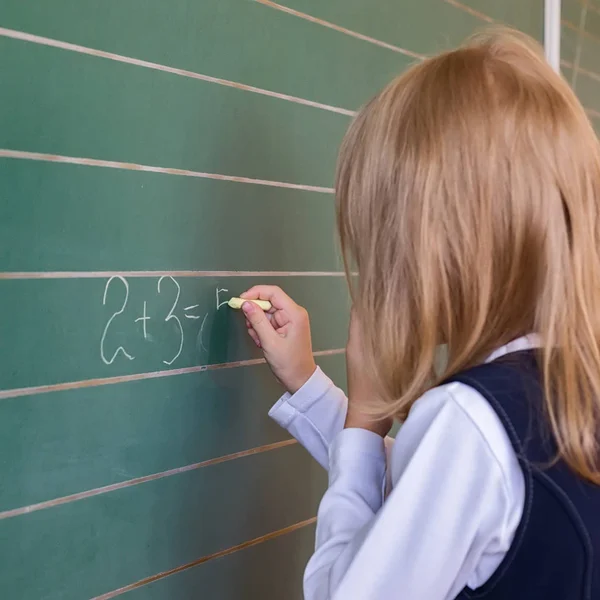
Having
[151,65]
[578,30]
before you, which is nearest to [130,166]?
[151,65]

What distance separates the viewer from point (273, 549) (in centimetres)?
81

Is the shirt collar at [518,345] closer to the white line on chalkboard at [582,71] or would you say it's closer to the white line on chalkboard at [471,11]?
the white line on chalkboard at [471,11]

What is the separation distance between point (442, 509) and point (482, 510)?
27 millimetres

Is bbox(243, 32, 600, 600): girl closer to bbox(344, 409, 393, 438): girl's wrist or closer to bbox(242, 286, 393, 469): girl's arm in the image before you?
bbox(344, 409, 393, 438): girl's wrist

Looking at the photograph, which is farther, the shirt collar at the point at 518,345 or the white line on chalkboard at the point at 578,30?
the white line on chalkboard at the point at 578,30

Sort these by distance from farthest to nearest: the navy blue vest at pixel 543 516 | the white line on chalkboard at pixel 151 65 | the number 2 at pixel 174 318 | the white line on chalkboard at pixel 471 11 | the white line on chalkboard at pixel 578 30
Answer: the white line on chalkboard at pixel 578 30, the white line on chalkboard at pixel 471 11, the number 2 at pixel 174 318, the white line on chalkboard at pixel 151 65, the navy blue vest at pixel 543 516

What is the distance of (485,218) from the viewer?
19.9 inches

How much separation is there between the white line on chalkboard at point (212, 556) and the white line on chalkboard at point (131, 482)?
4.1 inches

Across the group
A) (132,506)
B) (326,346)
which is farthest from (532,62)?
(132,506)

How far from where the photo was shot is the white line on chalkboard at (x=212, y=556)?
662mm

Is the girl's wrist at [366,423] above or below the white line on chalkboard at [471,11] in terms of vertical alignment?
below

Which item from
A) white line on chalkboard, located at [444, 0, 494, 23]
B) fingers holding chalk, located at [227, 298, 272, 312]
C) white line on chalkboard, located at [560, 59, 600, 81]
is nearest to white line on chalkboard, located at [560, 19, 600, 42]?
white line on chalkboard, located at [560, 59, 600, 81]

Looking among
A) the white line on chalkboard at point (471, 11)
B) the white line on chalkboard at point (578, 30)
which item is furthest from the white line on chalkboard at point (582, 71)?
the white line on chalkboard at point (471, 11)

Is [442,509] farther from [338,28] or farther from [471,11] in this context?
[471,11]
